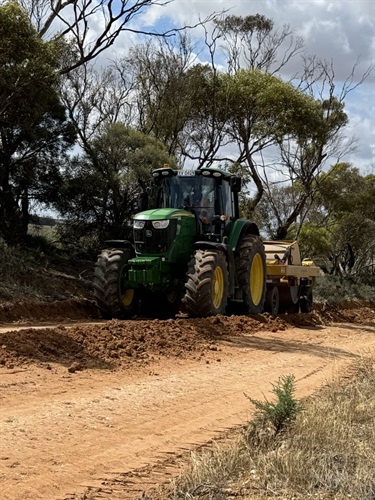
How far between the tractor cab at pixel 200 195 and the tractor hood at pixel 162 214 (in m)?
0.39

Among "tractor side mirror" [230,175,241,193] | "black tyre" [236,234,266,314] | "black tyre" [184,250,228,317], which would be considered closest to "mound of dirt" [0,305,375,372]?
"black tyre" [184,250,228,317]

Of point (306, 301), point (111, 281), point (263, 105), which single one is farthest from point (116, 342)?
point (263, 105)

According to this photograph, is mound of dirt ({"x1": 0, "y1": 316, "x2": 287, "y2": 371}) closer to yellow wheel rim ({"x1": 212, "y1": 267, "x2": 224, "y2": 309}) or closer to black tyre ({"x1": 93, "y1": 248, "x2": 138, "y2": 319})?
yellow wheel rim ({"x1": 212, "y1": 267, "x2": 224, "y2": 309})

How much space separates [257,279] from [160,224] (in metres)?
3.74

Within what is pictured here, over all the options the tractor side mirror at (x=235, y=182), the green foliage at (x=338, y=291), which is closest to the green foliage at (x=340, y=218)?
the green foliage at (x=338, y=291)

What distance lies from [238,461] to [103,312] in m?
9.79

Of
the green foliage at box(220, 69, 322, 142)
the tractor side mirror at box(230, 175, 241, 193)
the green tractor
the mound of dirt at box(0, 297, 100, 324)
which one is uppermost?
the green foliage at box(220, 69, 322, 142)

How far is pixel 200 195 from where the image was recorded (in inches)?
568

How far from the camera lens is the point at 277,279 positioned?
19.1m

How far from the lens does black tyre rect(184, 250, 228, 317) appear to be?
13055mm

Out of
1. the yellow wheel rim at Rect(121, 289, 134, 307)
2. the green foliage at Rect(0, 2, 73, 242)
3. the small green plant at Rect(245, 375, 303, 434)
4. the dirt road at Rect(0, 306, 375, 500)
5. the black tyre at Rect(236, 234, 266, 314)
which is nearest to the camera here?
the dirt road at Rect(0, 306, 375, 500)

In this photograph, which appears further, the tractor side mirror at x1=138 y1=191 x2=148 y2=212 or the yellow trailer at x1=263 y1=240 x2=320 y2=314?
the yellow trailer at x1=263 y1=240 x2=320 y2=314

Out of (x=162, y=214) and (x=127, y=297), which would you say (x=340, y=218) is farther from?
(x=162, y=214)

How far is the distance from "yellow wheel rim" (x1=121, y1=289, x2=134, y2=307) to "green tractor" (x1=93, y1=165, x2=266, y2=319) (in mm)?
20
